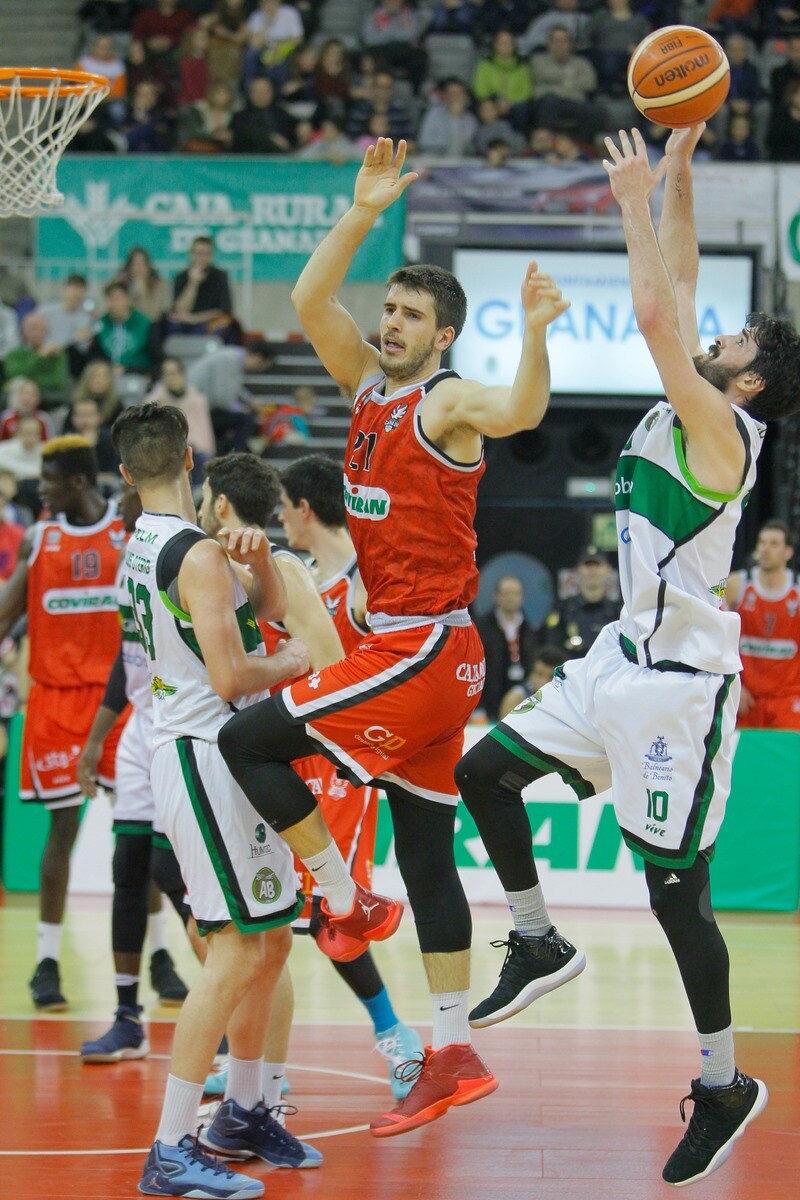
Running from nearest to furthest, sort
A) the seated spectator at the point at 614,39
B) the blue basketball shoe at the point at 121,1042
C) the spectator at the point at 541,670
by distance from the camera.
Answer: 1. the blue basketball shoe at the point at 121,1042
2. the spectator at the point at 541,670
3. the seated spectator at the point at 614,39

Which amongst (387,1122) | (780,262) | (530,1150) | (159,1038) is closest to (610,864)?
(159,1038)

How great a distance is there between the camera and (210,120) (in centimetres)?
1584

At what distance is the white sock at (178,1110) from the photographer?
4.33 metres

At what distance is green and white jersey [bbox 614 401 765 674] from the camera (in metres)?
4.25

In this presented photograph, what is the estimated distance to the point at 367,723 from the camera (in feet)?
14.1

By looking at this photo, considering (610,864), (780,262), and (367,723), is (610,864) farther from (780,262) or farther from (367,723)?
(780,262)

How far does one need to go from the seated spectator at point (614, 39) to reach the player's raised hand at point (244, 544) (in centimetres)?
1282

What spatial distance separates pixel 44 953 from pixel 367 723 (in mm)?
3210

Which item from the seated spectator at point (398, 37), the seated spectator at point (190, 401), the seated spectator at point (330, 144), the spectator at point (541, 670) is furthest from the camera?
the seated spectator at point (398, 37)

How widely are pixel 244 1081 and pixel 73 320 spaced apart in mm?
10743

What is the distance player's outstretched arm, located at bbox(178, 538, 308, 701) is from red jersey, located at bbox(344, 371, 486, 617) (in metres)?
0.42

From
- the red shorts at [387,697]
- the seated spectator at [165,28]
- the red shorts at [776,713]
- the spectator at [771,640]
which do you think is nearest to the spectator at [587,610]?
the spectator at [771,640]

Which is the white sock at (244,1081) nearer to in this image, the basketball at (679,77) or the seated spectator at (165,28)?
the basketball at (679,77)

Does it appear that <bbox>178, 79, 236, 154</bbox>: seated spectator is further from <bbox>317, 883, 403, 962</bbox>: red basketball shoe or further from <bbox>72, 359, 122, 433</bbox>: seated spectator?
<bbox>317, 883, 403, 962</bbox>: red basketball shoe
